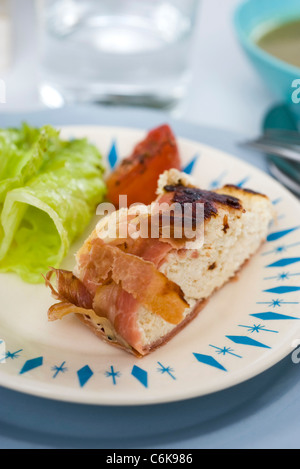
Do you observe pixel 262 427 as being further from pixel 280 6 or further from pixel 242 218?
pixel 280 6

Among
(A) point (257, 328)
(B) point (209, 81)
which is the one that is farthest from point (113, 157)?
(B) point (209, 81)

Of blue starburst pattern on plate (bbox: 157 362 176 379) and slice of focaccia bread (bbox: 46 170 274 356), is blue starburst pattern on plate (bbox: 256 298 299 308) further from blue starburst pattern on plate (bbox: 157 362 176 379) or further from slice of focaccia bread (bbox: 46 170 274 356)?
blue starburst pattern on plate (bbox: 157 362 176 379)

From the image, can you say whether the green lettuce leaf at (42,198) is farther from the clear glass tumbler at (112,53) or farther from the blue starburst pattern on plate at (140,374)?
the clear glass tumbler at (112,53)

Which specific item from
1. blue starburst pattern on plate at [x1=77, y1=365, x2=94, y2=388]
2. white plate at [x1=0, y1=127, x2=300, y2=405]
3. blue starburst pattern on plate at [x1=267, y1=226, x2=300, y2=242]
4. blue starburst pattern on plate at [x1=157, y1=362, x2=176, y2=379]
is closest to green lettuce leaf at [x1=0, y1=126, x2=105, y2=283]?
white plate at [x1=0, y1=127, x2=300, y2=405]

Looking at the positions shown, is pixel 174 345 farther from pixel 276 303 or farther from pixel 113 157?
pixel 113 157

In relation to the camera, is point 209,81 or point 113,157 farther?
point 209,81
